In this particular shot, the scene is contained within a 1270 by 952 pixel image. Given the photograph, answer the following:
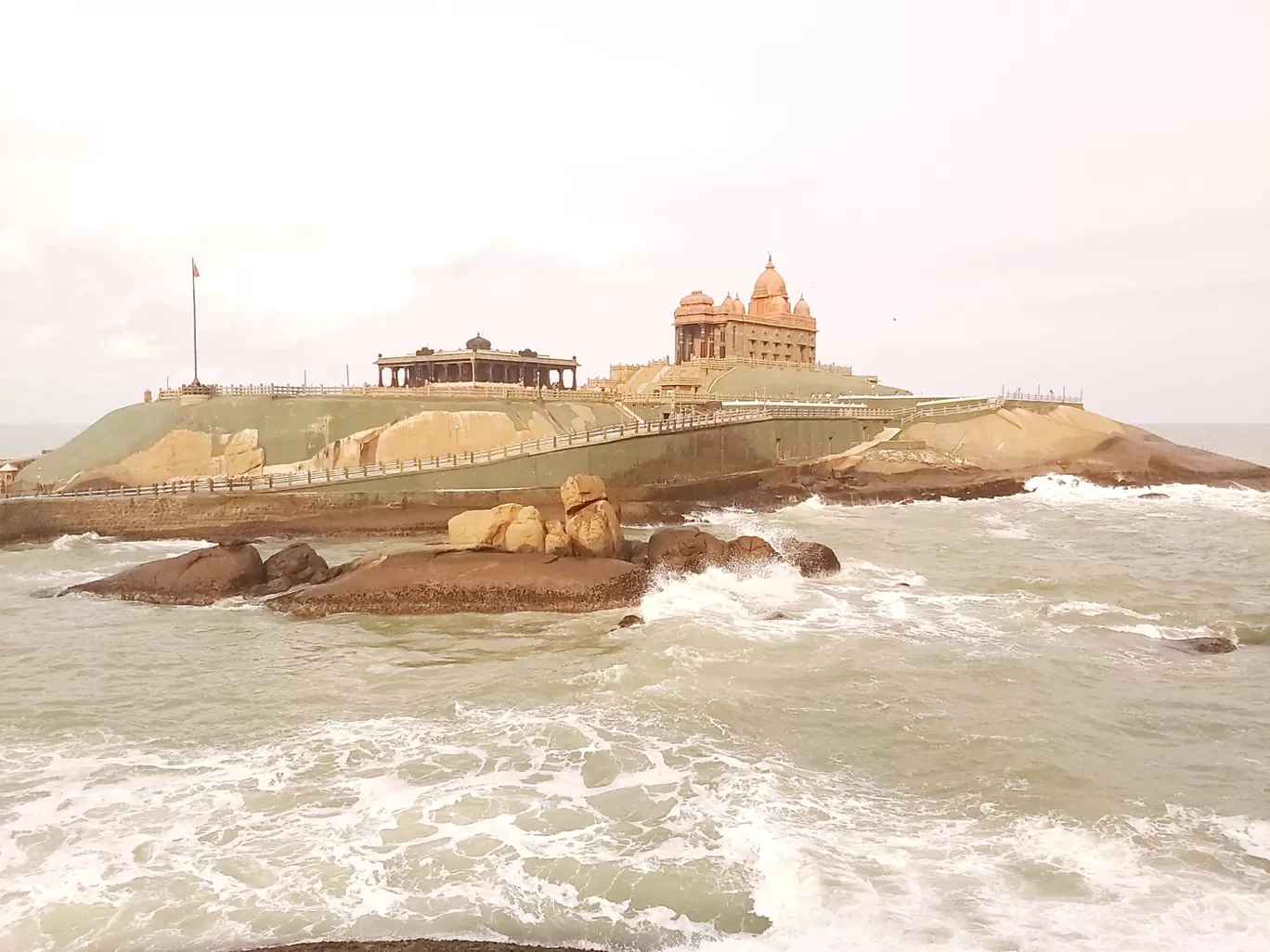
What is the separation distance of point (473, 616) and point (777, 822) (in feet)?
43.8

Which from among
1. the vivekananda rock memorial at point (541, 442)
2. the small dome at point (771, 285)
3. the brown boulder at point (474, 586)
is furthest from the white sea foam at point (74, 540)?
the small dome at point (771, 285)

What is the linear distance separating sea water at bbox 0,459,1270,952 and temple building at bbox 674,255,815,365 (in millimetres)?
54997

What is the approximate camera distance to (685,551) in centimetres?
2650

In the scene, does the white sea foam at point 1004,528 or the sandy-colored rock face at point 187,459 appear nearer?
the white sea foam at point 1004,528

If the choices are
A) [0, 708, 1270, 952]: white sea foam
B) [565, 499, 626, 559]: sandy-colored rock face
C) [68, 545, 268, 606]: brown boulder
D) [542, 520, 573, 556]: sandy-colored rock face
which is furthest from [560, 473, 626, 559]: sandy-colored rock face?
[0, 708, 1270, 952]: white sea foam

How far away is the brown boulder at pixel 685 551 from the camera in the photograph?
2594 centimetres

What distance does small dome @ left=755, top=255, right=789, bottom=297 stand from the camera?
87.1 m

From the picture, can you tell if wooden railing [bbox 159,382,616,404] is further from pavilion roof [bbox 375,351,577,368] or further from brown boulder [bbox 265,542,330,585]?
brown boulder [bbox 265,542,330,585]

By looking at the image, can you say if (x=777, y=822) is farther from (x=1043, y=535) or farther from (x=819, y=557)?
(x=1043, y=535)

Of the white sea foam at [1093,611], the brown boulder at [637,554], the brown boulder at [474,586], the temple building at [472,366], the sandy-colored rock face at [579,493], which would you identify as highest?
the temple building at [472,366]

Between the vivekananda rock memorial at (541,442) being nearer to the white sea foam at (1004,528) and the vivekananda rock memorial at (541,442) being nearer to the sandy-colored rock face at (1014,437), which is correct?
the sandy-colored rock face at (1014,437)

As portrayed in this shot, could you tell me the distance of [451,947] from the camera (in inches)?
343

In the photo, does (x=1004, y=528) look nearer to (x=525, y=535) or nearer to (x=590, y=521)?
(x=590, y=521)

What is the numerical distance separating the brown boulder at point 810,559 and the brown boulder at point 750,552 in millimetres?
1037
